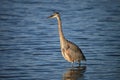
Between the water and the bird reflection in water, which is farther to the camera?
the water

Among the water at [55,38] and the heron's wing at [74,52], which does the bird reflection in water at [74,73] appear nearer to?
the water at [55,38]

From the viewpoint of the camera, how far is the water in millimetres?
Result: 15453

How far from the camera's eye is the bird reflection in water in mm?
14944

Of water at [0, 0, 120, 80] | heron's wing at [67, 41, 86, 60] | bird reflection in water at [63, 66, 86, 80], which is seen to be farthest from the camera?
heron's wing at [67, 41, 86, 60]

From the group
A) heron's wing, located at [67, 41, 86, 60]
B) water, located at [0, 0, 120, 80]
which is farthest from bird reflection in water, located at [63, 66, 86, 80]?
heron's wing, located at [67, 41, 86, 60]

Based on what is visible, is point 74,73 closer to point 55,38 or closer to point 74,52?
point 74,52

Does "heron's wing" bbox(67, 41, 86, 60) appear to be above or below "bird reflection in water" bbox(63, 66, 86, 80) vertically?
above

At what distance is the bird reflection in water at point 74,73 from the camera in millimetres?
14944

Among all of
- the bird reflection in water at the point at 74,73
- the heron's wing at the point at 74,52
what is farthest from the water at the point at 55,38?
the heron's wing at the point at 74,52

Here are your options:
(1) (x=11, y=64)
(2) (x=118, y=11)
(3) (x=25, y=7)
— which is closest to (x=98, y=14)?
(2) (x=118, y=11)

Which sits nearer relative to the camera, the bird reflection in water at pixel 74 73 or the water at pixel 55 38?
the bird reflection in water at pixel 74 73

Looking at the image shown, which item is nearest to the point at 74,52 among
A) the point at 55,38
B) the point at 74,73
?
the point at 74,73

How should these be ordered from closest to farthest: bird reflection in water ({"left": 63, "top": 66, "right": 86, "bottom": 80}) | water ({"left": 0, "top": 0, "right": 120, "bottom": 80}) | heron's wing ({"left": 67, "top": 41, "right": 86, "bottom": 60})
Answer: bird reflection in water ({"left": 63, "top": 66, "right": 86, "bottom": 80})
water ({"left": 0, "top": 0, "right": 120, "bottom": 80})
heron's wing ({"left": 67, "top": 41, "right": 86, "bottom": 60})

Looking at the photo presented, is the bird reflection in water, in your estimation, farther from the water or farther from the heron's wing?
the heron's wing
